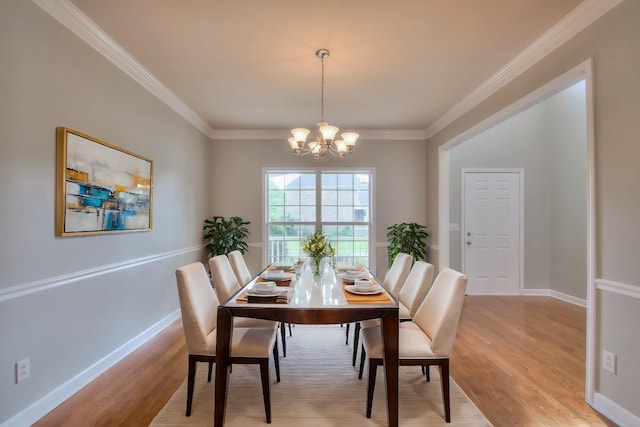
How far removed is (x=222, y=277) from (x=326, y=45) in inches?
81.8

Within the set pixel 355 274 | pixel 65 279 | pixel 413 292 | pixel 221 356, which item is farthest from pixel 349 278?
pixel 65 279

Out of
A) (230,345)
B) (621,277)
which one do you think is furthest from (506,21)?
(230,345)

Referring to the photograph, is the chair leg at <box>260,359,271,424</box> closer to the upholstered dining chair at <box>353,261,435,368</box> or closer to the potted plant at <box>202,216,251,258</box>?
the upholstered dining chair at <box>353,261,435,368</box>

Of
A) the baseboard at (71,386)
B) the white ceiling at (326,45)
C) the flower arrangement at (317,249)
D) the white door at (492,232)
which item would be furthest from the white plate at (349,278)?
the white door at (492,232)

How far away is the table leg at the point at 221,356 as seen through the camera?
5.95 feet

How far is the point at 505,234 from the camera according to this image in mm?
5156

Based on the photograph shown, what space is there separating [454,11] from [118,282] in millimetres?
3381

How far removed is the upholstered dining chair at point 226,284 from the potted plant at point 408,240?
2.54 meters

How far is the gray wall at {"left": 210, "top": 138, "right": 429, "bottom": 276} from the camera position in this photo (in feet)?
16.6

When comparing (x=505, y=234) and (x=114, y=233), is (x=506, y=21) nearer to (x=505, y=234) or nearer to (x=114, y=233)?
(x=114, y=233)

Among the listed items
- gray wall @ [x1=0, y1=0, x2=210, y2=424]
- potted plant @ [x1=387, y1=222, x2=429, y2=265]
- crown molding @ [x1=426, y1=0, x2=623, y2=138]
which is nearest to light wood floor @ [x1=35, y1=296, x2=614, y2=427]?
gray wall @ [x1=0, y1=0, x2=210, y2=424]

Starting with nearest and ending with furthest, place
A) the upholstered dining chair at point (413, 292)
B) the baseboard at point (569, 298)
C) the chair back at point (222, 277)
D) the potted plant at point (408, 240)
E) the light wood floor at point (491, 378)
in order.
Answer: the light wood floor at point (491, 378)
the upholstered dining chair at point (413, 292)
the chair back at point (222, 277)
the baseboard at point (569, 298)
the potted plant at point (408, 240)

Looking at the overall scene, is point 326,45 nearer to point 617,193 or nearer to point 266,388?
point 617,193

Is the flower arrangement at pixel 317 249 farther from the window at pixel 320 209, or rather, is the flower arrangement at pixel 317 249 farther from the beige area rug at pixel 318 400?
the window at pixel 320 209
